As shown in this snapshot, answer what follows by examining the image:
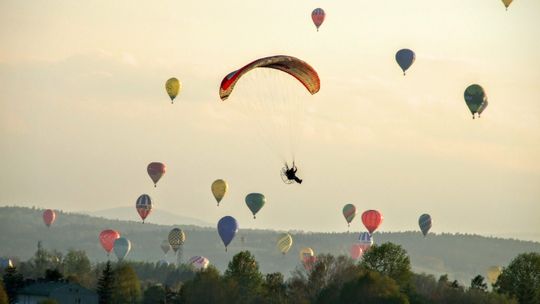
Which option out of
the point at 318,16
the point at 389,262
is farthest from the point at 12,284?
the point at 318,16

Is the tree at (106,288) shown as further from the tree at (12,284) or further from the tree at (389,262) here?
the tree at (389,262)

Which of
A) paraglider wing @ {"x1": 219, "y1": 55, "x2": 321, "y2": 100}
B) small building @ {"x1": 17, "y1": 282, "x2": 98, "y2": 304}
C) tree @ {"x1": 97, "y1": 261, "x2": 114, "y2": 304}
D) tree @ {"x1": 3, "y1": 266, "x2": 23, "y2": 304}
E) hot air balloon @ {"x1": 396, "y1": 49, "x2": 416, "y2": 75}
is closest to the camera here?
paraglider wing @ {"x1": 219, "y1": 55, "x2": 321, "y2": 100}

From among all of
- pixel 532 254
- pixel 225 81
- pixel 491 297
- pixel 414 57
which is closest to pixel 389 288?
pixel 491 297

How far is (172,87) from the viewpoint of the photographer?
197000 millimetres

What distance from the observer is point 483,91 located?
183 metres

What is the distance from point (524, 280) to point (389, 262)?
15.4 m

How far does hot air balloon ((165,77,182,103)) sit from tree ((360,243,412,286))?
1660 inches

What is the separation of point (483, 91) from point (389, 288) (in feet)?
159

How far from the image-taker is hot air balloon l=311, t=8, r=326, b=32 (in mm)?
186875

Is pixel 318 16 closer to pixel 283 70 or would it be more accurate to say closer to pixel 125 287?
pixel 125 287

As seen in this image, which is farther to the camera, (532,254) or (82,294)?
(82,294)

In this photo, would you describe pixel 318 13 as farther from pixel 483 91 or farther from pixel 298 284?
pixel 298 284

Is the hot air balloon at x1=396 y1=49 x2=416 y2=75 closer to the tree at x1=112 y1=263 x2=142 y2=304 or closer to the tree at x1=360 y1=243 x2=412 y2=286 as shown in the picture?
the tree at x1=360 y1=243 x2=412 y2=286

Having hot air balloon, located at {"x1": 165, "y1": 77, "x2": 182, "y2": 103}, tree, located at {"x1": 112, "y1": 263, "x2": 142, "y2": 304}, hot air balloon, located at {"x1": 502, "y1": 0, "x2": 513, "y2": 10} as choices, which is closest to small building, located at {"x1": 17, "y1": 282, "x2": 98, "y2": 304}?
tree, located at {"x1": 112, "y1": 263, "x2": 142, "y2": 304}
